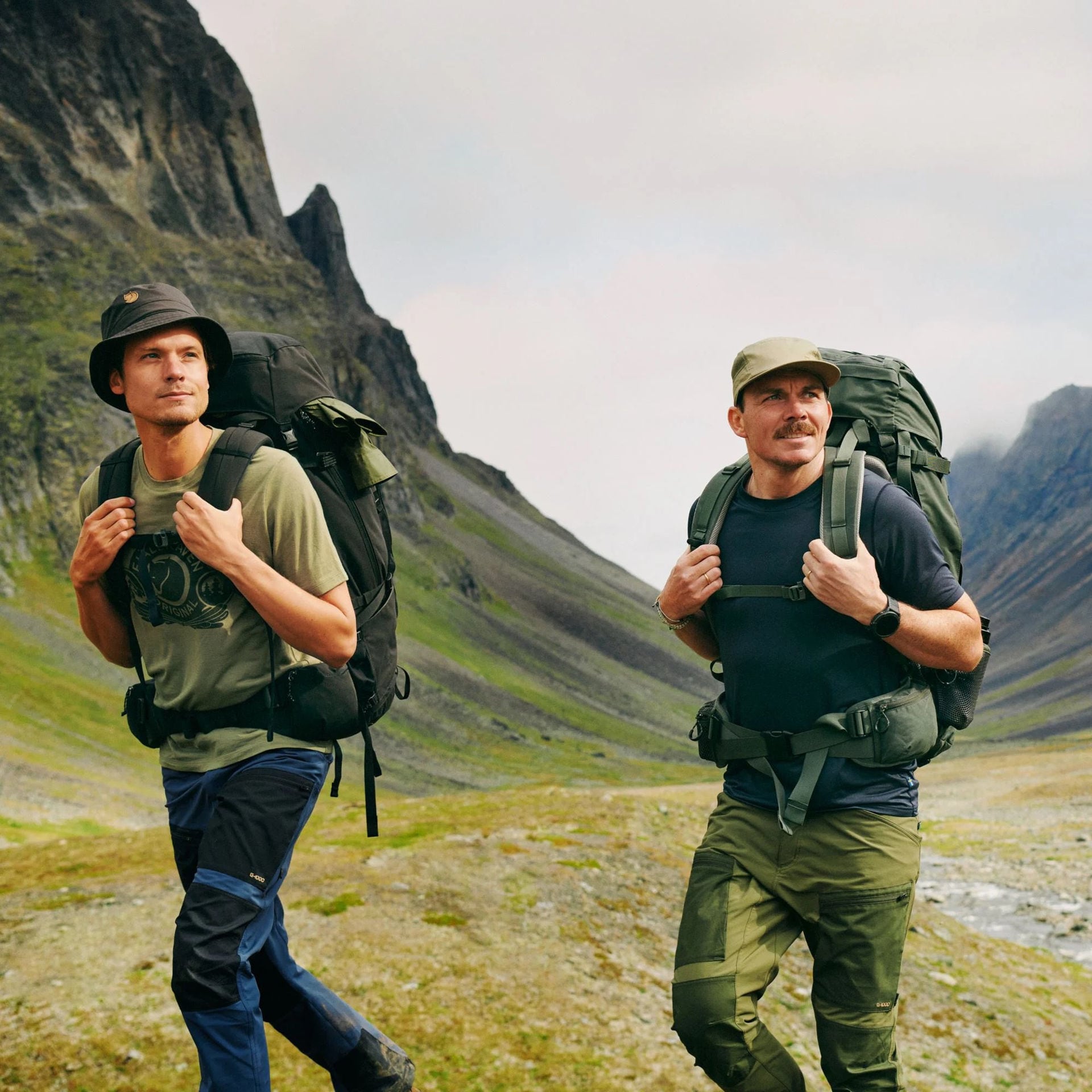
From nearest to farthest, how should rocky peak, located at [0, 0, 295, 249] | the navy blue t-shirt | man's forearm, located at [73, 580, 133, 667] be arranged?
the navy blue t-shirt < man's forearm, located at [73, 580, 133, 667] < rocky peak, located at [0, 0, 295, 249]

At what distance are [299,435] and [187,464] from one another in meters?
0.87

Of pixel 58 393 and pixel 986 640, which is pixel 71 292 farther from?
pixel 986 640

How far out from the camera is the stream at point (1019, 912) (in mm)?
23391

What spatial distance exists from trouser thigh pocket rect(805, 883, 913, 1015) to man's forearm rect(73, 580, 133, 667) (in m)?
4.89

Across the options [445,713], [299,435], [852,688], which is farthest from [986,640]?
[445,713]

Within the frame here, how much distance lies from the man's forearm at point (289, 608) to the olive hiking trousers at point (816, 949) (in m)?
3.01

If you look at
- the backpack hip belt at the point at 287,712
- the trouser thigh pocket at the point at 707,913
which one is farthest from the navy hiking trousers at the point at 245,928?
the trouser thigh pocket at the point at 707,913

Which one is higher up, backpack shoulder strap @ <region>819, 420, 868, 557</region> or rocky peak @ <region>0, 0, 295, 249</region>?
rocky peak @ <region>0, 0, 295, 249</region>

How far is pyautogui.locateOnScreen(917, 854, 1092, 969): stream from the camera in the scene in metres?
23.4

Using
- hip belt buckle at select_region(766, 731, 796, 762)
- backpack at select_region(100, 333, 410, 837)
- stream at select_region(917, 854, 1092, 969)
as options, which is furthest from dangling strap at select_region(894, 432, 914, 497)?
stream at select_region(917, 854, 1092, 969)

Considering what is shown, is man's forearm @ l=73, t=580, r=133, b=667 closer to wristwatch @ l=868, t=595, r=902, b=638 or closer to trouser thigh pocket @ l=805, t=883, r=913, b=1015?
wristwatch @ l=868, t=595, r=902, b=638

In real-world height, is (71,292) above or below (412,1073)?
above

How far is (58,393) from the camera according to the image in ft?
399

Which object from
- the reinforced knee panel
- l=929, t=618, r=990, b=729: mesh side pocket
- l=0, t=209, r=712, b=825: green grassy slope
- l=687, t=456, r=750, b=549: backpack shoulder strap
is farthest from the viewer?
l=0, t=209, r=712, b=825: green grassy slope
